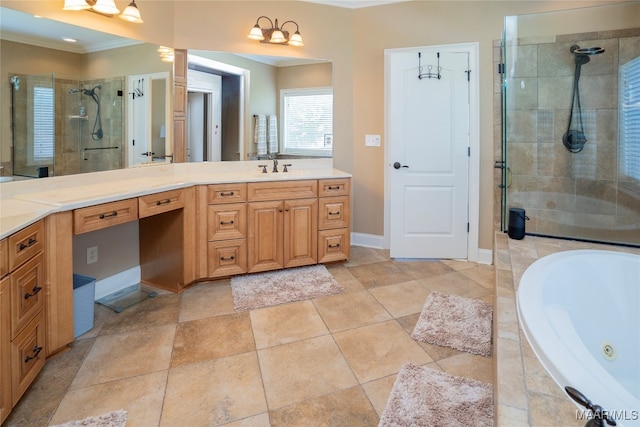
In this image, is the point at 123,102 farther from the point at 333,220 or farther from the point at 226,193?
the point at 333,220

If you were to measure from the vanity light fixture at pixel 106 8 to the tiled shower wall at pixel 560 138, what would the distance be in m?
2.82

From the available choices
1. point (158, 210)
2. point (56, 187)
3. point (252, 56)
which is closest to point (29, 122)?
point (56, 187)

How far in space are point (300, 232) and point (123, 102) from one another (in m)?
1.65

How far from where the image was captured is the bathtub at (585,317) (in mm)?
1128

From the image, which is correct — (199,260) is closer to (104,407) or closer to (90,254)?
(90,254)

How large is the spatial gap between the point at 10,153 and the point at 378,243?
309 centimetres

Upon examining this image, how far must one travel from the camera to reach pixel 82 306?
225 cm

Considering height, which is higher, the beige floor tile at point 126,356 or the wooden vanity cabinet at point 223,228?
the wooden vanity cabinet at point 223,228

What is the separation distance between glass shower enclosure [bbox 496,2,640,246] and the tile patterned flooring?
93cm

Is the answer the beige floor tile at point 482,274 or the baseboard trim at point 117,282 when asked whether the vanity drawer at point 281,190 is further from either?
the beige floor tile at point 482,274

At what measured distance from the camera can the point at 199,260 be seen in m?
2.92

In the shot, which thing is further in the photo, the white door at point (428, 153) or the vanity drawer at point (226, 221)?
the white door at point (428, 153)

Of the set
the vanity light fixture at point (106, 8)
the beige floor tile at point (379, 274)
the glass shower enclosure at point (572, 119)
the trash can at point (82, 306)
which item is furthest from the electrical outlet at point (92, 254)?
the glass shower enclosure at point (572, 119)

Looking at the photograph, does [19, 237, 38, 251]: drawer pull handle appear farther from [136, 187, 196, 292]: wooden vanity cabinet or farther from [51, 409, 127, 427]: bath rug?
[136, 187, 196, 292]: wooden vanity cabinet
